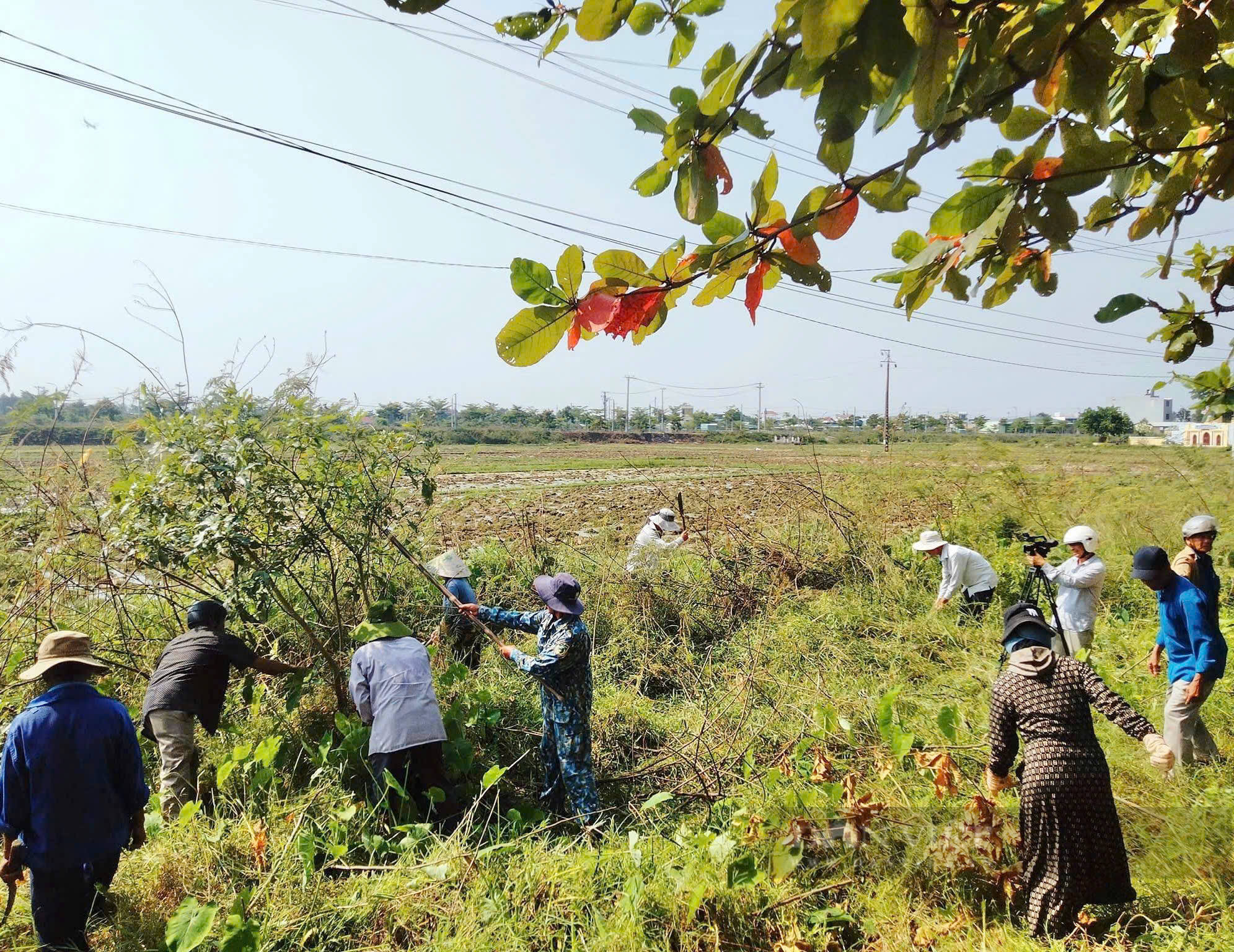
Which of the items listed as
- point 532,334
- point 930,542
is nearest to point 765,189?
point 532,334

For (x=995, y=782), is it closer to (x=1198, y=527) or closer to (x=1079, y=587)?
(x=1198, y=527)

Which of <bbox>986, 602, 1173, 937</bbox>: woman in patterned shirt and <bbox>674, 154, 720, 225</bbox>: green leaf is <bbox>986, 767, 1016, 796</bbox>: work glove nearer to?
<bbox>986, 602, 1173, 937</bbox>: woman in patterned shirt

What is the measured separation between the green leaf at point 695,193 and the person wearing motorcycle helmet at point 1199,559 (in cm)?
389

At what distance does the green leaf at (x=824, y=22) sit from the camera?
2.67 feet

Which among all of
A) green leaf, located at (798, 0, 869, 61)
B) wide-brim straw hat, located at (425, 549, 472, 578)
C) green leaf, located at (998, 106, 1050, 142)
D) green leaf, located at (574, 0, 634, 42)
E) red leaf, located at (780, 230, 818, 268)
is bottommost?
wide-brim straw hat, located at (425, 549, 472, 578)

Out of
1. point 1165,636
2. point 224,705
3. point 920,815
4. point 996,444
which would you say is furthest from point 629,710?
point 996,444

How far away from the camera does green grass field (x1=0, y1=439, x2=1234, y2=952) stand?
8.63 feet

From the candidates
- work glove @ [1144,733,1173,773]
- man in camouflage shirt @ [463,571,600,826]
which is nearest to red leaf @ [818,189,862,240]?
work glove @ [1144,733,1173,773]

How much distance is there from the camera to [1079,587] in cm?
505

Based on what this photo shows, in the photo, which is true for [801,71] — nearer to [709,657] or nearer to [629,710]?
[629,710]

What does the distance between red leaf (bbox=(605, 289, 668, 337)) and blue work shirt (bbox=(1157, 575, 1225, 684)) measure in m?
3.69

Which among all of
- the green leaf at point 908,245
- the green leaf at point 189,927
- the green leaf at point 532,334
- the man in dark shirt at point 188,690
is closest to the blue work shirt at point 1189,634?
the green leaf at point 908,245

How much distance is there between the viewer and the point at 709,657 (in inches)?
215

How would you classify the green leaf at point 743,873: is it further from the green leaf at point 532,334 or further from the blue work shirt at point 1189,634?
the blue work shirt at point 1189,634
